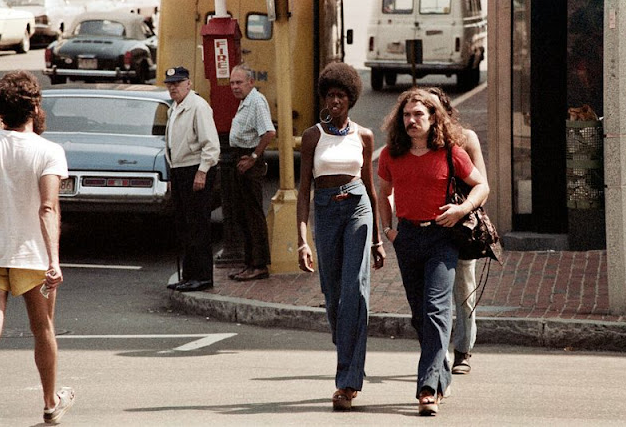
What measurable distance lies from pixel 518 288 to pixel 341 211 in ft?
12.4

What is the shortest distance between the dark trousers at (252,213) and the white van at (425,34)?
16.3 meters

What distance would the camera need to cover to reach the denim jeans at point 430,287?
7082mm

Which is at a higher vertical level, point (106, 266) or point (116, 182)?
point (116, 182)

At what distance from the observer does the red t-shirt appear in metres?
7.18

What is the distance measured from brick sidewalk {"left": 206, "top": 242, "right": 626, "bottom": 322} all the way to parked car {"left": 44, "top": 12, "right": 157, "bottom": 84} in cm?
1621

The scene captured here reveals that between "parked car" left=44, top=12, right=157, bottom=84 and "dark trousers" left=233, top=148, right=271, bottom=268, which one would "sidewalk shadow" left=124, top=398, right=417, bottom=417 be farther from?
"parked car" left=44, top=12, right=157, bottom=84

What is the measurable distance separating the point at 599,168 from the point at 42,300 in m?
4.66

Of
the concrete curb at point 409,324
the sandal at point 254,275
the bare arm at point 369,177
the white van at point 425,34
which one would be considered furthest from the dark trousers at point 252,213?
the white van at point 425,34

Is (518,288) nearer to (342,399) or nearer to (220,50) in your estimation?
(220,50)

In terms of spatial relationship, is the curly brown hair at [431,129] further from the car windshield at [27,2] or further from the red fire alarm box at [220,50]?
the car windshield at [27,2]

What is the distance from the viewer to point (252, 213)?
11.4 metres

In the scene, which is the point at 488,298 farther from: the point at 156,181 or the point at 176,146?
the point at 156,181

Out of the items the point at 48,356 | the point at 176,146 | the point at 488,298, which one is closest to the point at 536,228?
the point at 488,298

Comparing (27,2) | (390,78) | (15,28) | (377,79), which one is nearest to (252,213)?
(377,79)
